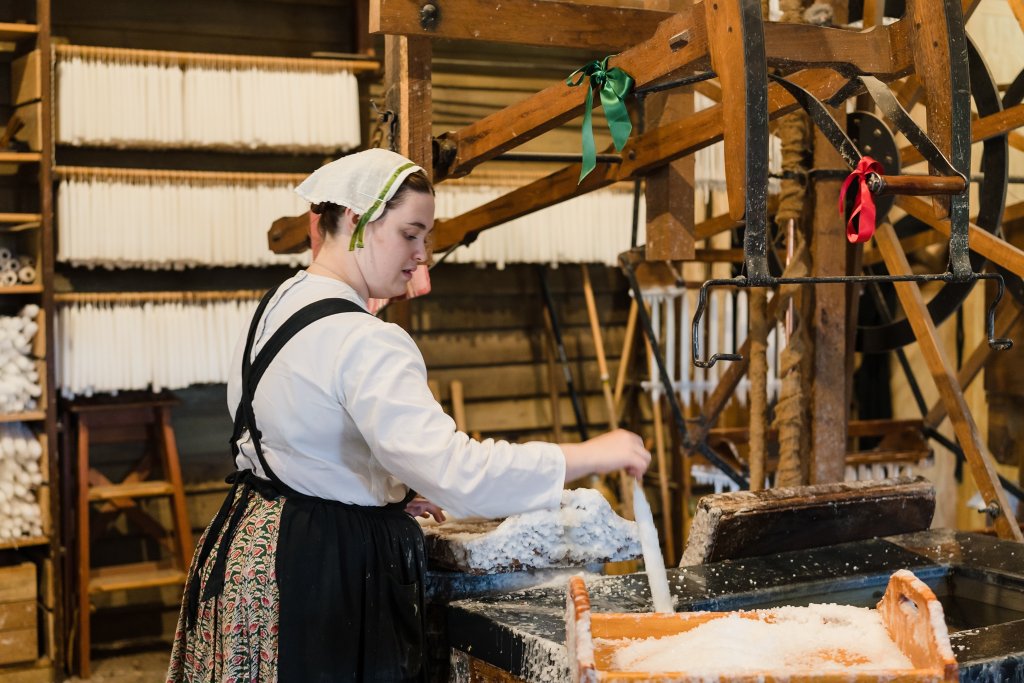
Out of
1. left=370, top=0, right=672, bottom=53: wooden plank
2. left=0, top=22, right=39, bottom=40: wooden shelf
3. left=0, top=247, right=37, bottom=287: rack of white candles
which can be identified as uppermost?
left=0, top=22, right=39, bottom=40: wooden shelf

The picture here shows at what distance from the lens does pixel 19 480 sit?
4828 millimetres

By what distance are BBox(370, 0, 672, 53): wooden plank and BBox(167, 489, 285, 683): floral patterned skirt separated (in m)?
1.08

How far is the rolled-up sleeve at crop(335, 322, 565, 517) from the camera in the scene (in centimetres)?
201

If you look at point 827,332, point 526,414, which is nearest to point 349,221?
point 827,332

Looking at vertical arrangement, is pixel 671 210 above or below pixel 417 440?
above

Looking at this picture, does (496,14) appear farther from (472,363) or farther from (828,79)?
(472,363)

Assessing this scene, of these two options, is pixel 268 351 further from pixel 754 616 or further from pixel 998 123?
pixel 998 123

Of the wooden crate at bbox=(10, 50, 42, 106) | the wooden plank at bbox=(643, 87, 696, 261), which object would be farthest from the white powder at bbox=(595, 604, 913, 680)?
the wooden crate at bbox=(10, 50, 42, 106)

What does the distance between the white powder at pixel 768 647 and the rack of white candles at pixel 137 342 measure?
3529 millimetres

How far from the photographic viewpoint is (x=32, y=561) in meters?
5.16

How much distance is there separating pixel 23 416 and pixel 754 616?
3.75 meters

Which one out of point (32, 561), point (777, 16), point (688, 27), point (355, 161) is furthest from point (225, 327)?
point (688, 27)

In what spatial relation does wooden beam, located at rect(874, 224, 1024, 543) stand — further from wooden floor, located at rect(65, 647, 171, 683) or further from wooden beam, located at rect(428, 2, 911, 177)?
wooden floor, located at rect(65, 647, 171, 683)

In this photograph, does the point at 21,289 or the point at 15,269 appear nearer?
the point at 21,289
